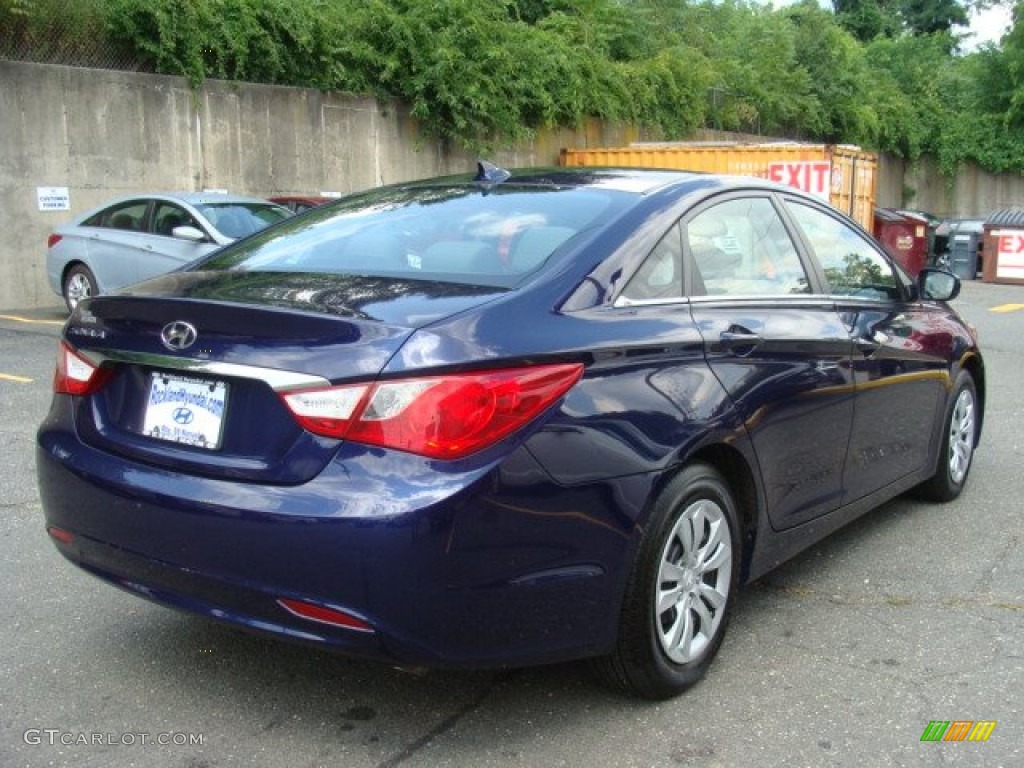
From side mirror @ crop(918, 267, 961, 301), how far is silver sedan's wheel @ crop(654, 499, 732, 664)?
2.40 m

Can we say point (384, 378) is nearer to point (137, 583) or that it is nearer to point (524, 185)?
point (137, 583)

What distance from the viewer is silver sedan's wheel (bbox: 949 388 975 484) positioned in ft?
18.5

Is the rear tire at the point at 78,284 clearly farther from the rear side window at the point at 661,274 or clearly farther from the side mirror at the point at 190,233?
the rear side window at the point at 661,274

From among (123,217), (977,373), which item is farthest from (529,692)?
(123,217)

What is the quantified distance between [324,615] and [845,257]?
9.78 ft

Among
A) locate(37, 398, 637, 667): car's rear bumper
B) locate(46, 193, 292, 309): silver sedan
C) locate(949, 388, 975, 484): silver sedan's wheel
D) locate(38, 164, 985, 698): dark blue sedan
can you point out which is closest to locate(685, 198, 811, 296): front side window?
locate(38, 164, 985, 698): dark blue sedan

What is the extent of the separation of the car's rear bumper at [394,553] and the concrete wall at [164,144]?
12.7 m

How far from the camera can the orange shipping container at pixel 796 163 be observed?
60.3 feet

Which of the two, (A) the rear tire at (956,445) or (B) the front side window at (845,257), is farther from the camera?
(A) the rear tire at (956,445)

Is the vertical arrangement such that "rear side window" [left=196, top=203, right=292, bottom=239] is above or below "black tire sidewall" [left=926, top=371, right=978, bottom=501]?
above

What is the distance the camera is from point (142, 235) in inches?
482

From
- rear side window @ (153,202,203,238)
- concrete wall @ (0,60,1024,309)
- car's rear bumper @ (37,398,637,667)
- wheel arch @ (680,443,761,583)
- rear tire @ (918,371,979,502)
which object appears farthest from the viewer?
concrete wall @ (0,60,1024,309)

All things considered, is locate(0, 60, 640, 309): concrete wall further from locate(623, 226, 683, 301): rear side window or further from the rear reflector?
the rear reflector

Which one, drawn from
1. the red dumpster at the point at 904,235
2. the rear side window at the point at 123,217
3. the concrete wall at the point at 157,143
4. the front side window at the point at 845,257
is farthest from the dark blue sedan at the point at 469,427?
the red dumpster at the point at 904,235
